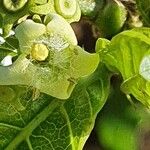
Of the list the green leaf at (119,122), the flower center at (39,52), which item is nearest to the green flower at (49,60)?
the flower center at (39,52)

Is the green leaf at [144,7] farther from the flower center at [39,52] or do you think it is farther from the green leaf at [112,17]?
the flower center at [39,52]

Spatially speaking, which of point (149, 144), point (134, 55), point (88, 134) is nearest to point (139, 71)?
point (134, 55)

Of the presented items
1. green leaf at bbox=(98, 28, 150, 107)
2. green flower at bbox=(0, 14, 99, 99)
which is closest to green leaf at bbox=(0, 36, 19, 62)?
green flower at bbox=(0, 14, 99, 99)

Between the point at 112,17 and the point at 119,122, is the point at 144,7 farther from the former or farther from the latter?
the point at 119,122

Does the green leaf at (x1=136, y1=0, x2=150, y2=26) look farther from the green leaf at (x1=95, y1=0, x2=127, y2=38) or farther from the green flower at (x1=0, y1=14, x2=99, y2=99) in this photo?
the green flower at (x1=0, y1=14, x2=99, y2=99)

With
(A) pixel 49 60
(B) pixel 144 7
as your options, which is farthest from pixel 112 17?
(A) pixel 49 60
